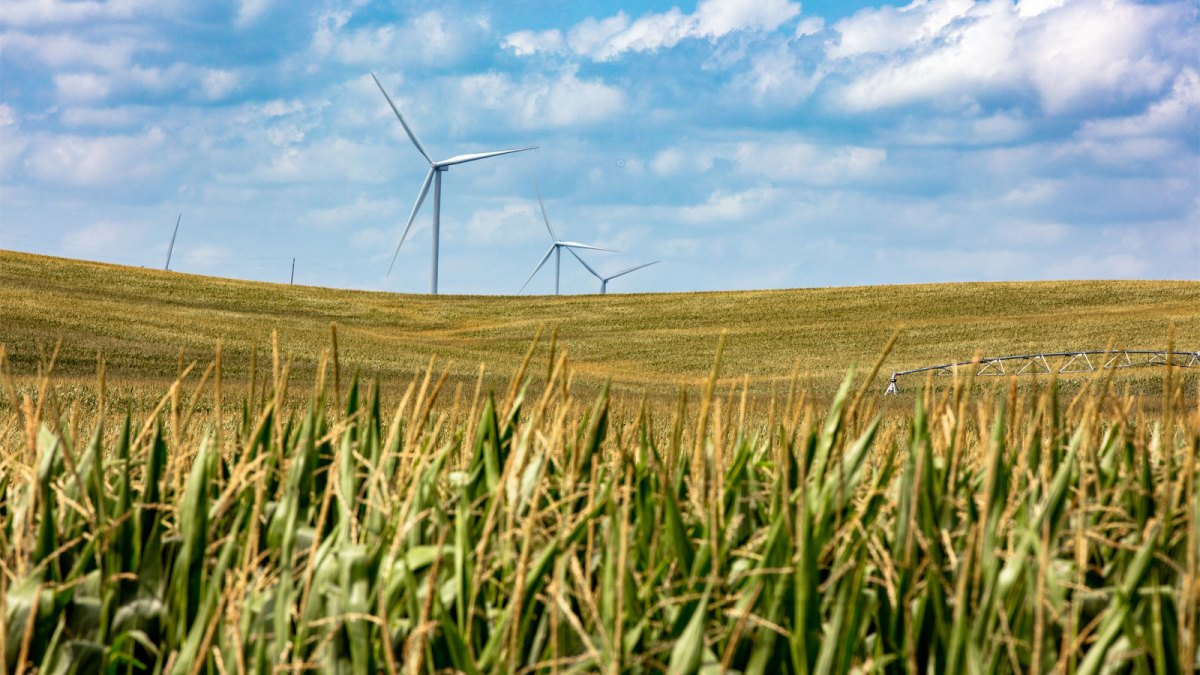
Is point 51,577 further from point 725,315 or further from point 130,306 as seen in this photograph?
point 725,315

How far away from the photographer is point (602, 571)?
93.5 inches

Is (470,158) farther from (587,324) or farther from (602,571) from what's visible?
(602,571)

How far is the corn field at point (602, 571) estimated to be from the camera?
7.18ft

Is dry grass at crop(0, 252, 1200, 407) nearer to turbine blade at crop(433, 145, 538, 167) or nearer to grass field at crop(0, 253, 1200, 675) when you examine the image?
turbine blade at crop(433, 145, 538, 167)

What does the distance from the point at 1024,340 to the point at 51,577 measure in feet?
148

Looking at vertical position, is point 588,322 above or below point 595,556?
above

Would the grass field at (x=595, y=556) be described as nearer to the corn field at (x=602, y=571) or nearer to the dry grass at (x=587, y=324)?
the corn field at (x=602, y=571)

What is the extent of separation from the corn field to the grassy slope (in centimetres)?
2822

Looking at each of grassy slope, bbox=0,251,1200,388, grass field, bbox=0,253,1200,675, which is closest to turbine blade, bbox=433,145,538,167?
grassy slope, bbox=0,251,1200,388

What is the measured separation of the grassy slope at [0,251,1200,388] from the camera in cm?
3816

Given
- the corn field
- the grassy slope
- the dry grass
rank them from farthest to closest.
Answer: the grassy slope
the dry grass
the corn field

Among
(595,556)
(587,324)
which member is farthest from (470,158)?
(595,556)

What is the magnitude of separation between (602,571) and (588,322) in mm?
55707

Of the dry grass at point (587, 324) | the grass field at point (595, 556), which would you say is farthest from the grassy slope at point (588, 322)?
the grass field at point (595, 556)
